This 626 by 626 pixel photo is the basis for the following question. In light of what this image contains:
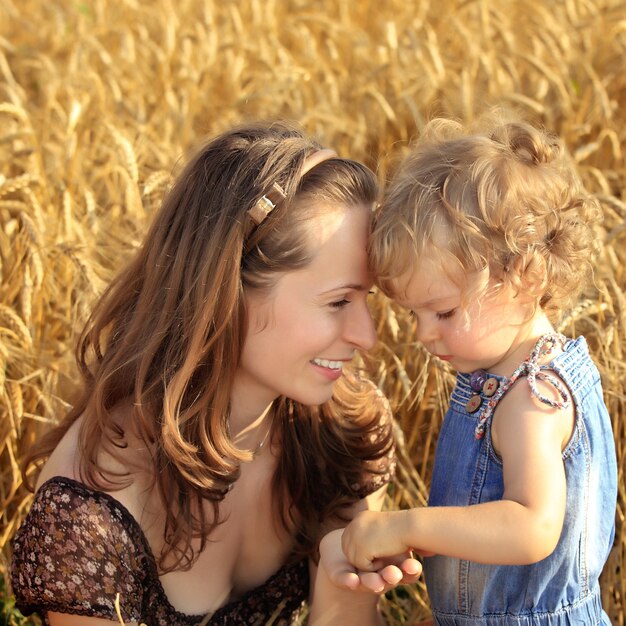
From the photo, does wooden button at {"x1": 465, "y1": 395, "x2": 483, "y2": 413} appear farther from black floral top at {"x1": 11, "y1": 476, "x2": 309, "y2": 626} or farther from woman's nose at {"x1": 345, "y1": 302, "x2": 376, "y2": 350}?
black floral top at {"x1": 11, "y1": 476, "x2": 309, "y2": 626}

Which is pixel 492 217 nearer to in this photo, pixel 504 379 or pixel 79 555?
pixel 504 379

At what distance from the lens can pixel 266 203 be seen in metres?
1.80

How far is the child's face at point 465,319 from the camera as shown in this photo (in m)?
1.70

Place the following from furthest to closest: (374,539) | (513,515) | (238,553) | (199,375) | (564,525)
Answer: (238,553)
(199,375)
(564,525)
(374,539)
(513,515)

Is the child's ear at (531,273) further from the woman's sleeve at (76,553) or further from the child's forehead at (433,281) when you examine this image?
the woman's sleeve at (76,553)

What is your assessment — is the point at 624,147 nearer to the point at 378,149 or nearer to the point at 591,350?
the point at 378,149

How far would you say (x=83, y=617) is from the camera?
1.82 meters

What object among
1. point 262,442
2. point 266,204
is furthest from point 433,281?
point 262,442

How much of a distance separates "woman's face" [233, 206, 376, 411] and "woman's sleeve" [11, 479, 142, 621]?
40 centimetres

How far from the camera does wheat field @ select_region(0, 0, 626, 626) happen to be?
2.50 meters

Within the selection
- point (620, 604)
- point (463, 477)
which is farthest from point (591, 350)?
point (463, 477)

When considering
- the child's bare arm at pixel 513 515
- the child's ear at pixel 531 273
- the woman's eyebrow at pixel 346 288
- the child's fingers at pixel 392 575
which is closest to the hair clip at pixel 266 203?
the woman's eyebrow at pixel 346 288

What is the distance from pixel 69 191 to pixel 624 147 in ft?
6.44

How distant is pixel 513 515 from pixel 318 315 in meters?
0.51
